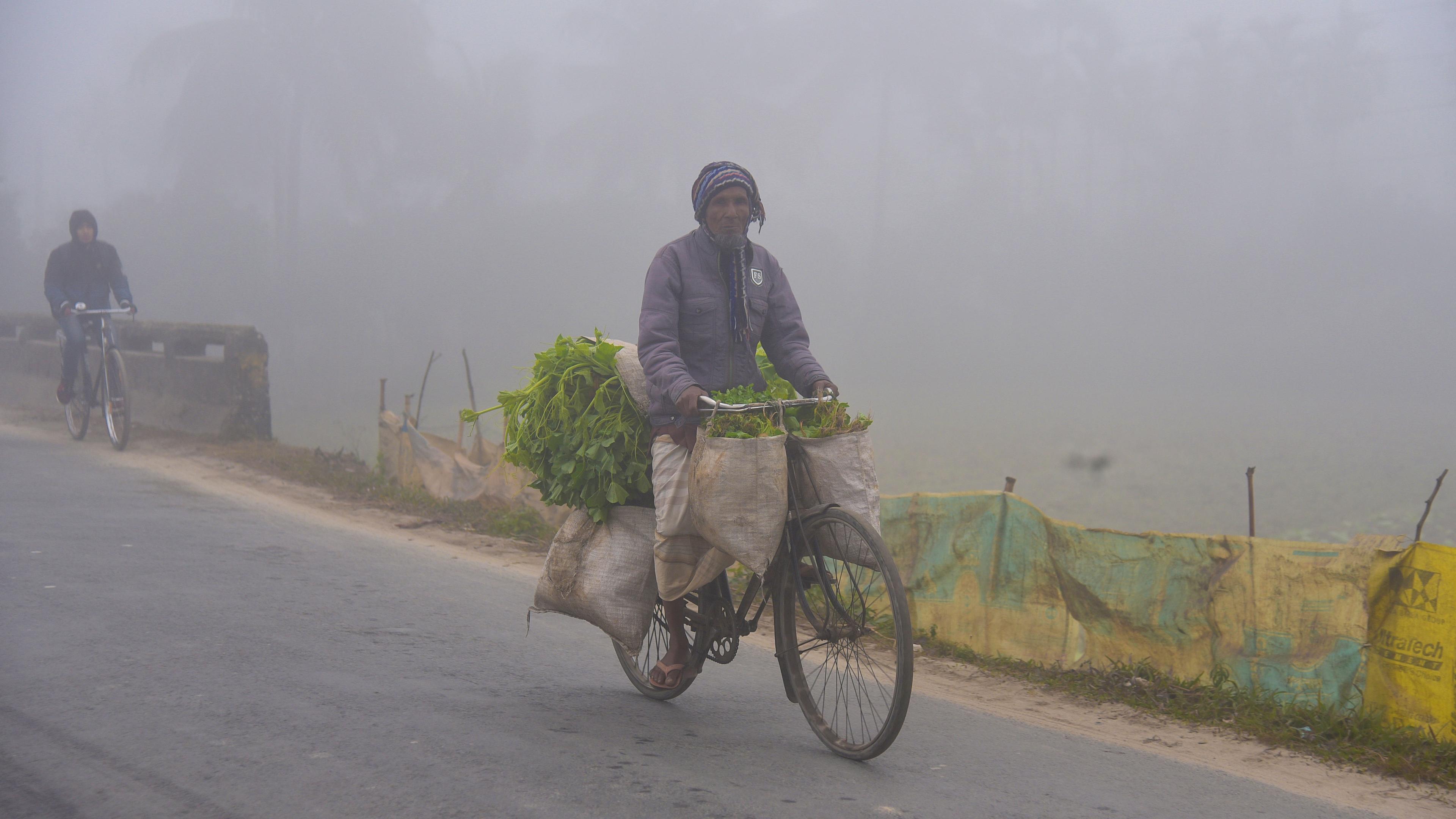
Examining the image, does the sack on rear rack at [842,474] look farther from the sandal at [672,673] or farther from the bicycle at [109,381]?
the bicycle at [109,381]

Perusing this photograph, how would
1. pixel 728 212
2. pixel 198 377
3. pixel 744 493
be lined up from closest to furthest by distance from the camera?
pixel 744 493
pixel 728 212
pixel 198 377

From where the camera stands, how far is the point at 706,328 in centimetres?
397

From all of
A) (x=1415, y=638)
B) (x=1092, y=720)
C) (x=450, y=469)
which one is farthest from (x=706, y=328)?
(x=450, y=469)

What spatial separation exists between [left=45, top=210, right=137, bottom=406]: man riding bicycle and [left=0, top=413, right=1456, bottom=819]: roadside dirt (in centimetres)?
406

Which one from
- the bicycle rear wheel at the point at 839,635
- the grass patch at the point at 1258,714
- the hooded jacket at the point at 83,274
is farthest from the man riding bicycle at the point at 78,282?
the grass patch at the point at 1258,714

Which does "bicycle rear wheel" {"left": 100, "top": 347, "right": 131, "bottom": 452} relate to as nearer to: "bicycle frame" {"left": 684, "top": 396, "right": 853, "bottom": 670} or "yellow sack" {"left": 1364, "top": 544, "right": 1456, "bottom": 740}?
"bicycle frame" {"left": 684, "top": 396, "right": 853, "bottom": 670}

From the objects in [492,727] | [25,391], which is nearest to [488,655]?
[492,727]

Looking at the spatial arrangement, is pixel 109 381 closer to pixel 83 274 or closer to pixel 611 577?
pixel 83 274

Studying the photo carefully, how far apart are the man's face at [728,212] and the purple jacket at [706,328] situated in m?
0.09

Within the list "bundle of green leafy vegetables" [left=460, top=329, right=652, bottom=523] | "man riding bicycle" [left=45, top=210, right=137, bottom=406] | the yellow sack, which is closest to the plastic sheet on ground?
"man riding bicycle" [left=45, top=210, right=137, bottom=406]

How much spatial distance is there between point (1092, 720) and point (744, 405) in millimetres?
2323

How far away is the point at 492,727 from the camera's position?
3596mm

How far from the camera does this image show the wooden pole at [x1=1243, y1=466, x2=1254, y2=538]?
544cm

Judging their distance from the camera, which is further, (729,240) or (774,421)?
(729,240)
